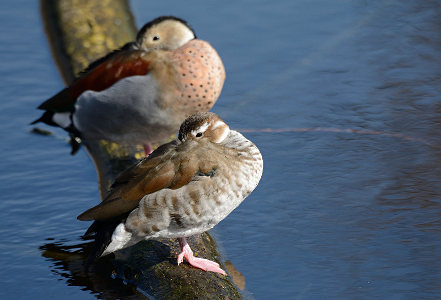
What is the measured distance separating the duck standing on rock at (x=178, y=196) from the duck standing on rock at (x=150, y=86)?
1.24m

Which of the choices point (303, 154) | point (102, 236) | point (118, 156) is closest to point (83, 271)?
point (102, 236)

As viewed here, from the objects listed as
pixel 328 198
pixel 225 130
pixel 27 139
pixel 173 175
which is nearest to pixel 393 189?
pixel 328 198

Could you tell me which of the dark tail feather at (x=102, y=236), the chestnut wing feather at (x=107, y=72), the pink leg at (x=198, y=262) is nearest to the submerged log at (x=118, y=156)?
the pink leg at (x=198, y=262)

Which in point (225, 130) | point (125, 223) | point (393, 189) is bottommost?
point (393, 189)

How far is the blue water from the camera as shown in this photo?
5.08 metres

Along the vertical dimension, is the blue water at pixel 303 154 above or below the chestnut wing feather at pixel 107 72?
below

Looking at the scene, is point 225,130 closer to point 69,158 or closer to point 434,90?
point 69,158

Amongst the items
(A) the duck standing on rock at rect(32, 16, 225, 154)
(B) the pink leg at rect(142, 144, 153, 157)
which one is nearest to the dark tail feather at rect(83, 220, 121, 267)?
(A) the duck standing on rock at rect(32, 16, 225, 154)

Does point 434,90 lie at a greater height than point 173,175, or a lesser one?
lesser

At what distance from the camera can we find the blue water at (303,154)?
508 cm

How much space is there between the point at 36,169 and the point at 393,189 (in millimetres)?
2990

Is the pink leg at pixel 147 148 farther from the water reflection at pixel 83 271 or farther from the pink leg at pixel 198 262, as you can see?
the pink leg at pixel 198 262

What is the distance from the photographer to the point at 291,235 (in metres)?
5.45

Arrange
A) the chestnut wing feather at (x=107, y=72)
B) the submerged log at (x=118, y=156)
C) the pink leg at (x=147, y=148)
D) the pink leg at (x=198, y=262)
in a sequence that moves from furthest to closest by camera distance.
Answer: the pink leg at (x=147, y=148), the chestnut wing feather at (x=107, y=72), the pink leg at (x=198, y=262), the submerged log at (x=118, y=156)
